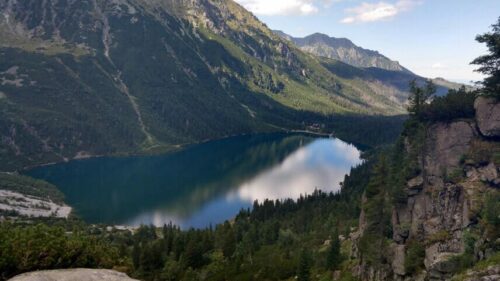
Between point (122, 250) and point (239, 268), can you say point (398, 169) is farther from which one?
point (122, 250)

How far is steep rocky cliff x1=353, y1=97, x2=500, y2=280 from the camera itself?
5825 centimetres

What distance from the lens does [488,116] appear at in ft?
247

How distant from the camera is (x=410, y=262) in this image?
216 feet

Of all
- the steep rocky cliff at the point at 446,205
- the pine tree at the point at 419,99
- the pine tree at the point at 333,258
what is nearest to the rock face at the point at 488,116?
the steep rocky cliff at the point at 446,205

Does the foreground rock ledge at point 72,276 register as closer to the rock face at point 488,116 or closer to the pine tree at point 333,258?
the pine tree at point 333,258

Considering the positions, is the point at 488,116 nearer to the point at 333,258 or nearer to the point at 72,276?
the point at 333,258

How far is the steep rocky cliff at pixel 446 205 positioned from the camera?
191 feet

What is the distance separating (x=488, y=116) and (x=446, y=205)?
59.8 ft

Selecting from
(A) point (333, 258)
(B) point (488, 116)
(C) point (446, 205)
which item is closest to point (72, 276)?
(C) point (446, 205)

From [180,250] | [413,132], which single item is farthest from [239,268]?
[413,132]

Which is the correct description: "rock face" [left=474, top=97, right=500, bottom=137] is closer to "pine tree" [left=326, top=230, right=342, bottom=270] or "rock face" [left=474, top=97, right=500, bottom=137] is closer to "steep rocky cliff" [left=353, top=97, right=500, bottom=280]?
"steep rocky cliff" [left=353, top=97, right=500, bottom=280]

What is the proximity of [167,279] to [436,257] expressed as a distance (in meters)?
80.7

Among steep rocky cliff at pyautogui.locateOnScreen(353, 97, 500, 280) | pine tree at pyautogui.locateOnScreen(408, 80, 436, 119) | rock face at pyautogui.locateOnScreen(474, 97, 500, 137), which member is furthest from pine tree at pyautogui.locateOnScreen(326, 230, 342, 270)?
rock face at pyautogui.locateOnScreen(474, 97, 500, 137)

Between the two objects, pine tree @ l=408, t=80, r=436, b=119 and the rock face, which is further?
pine tree @ l=408, t=80, r=436, b=119
